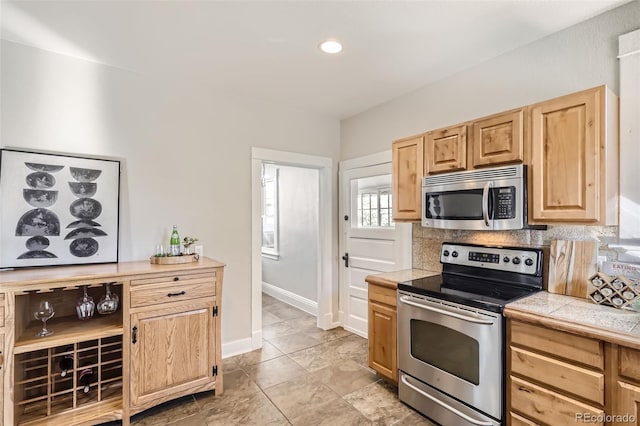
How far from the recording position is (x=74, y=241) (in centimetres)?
238

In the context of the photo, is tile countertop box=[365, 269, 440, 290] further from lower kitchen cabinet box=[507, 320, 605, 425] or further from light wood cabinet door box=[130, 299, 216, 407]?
light wood cabinet door box=[130, 299, 216, 407]

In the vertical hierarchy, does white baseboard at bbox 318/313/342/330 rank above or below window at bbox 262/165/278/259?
below

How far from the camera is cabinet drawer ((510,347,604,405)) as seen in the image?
145 cm

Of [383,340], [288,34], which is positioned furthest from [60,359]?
[288,34]

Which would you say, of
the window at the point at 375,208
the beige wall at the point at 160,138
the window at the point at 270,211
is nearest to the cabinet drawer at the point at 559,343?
the window at the point at 375,208

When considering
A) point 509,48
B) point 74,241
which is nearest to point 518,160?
point 509,48

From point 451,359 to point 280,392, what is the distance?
1354 millimetres

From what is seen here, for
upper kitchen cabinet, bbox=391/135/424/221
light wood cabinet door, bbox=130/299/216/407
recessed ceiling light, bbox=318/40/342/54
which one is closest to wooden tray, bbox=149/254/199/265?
light wood cabinet door, bbox=130/299/216/407

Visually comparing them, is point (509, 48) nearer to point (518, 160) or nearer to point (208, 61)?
point (518, 160)

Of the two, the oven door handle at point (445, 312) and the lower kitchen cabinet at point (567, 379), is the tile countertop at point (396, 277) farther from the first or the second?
the lower kitchen cabinet at point (567, 379)

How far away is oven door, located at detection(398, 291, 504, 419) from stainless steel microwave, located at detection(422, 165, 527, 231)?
591 mm

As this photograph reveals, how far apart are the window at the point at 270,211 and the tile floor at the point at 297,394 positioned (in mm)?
2179

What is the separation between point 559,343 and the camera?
61.4 inches

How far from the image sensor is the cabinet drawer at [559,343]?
4.75 ft
